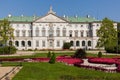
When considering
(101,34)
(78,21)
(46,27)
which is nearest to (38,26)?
(46,27)

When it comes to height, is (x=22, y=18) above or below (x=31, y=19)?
above

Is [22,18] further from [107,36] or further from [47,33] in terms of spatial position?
[107,36]

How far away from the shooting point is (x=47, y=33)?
8894cm

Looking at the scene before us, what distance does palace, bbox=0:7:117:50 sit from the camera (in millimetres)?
88188

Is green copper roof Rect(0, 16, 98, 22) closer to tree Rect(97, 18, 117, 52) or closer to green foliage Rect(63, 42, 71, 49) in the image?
green foliage Rect(63, 42, 71, 49)

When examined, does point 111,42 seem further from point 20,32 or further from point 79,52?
point 20,32

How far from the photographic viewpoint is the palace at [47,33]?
88.2 meters

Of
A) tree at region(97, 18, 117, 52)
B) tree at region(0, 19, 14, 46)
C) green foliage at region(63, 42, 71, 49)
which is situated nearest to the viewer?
tree at region(97, 18, 117, 52)

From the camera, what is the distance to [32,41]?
8819 centimetres

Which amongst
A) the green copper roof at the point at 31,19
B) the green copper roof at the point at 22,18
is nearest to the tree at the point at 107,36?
the green copper roof at the point at 31,19

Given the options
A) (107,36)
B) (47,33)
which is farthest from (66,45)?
(107,36)

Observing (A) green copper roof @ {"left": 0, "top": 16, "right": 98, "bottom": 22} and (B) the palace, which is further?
(A) green copper roof @ {"left": 0, "top": 16, "right": 98, "bottom": 22}

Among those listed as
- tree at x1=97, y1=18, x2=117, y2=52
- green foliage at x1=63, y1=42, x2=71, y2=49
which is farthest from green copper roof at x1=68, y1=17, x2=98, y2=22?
tree at x1=97, y1=18, x2=117, y2=52

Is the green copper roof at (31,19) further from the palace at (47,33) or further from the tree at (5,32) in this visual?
the tree at (5,32)
